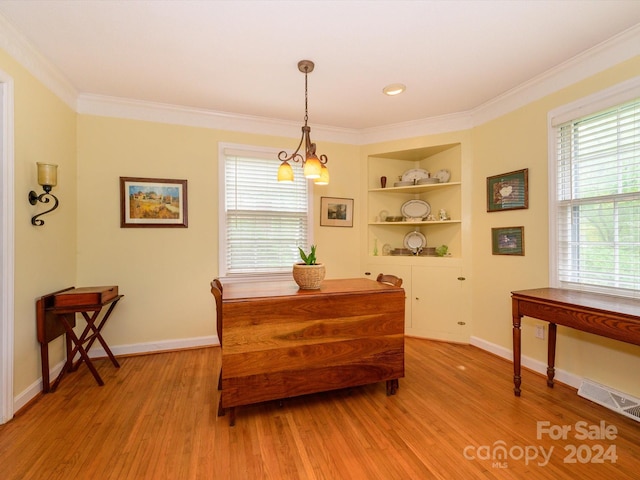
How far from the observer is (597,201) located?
2.19 metres

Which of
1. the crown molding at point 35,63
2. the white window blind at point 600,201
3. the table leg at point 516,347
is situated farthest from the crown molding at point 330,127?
the table leg at point 516,347

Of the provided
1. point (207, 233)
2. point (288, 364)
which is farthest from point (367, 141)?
point (288, 364)

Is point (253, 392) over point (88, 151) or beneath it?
beneath

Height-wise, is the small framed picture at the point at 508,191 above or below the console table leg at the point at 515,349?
above

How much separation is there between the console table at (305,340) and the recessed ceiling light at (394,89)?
1.80 meters

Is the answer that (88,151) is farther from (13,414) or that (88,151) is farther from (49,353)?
(13,414)

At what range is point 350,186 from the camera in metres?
3.80

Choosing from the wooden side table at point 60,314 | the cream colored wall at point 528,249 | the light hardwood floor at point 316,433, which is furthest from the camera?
the wooden side table at point 60,314

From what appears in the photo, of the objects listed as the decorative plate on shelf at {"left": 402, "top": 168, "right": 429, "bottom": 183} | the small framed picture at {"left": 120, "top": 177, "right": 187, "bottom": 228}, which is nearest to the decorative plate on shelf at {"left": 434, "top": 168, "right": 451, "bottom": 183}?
the decorative plate on shelf at {"left": 402, "top": 168, "right": 429, "bottom": 183}

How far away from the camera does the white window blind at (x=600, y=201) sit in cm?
202

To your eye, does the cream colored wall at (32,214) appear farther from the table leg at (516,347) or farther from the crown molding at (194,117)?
the table leg at (516,347)

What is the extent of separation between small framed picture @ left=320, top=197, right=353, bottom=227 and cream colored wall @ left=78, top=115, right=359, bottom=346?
104 cm

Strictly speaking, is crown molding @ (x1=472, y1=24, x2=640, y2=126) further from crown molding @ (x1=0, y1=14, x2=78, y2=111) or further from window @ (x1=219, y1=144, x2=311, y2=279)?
crown molding @ (x1=0, y1=14, x2=78, y2=111)

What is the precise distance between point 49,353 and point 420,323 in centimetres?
Result: 362
